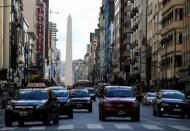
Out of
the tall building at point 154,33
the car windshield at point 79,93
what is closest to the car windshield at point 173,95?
the car windshield at point 79,93

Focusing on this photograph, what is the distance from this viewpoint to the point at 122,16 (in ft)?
538

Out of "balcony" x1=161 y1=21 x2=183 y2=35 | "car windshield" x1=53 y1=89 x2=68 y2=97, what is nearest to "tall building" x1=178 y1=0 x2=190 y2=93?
"balcony" x1=161 y1=21 x2=183 y2=35

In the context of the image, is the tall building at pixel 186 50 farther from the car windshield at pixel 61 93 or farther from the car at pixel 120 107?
the car at pixel 120 107

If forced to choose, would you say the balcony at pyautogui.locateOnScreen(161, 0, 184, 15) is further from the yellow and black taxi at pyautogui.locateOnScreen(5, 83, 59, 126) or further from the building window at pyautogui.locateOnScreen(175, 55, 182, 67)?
the yellow and black taxi at pyautogui.locateOnScreen(5, 83, 59, 126)

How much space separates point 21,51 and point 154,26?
4042 centimetres

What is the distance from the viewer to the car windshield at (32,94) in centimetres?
2858

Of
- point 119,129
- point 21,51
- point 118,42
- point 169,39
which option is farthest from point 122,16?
point 119,129

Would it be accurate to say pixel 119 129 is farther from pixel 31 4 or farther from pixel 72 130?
pixel 31 4

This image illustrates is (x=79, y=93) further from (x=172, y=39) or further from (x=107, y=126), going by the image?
(x=172, y=39)

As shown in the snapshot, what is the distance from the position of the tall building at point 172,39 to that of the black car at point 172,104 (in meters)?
42.4

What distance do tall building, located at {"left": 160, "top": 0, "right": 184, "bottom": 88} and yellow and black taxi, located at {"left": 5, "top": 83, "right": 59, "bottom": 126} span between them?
55104 mm

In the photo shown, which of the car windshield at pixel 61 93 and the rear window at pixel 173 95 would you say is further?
the rear window at pixel 173 95

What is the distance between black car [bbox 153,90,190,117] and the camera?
128ft

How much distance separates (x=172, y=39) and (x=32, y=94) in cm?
6165
